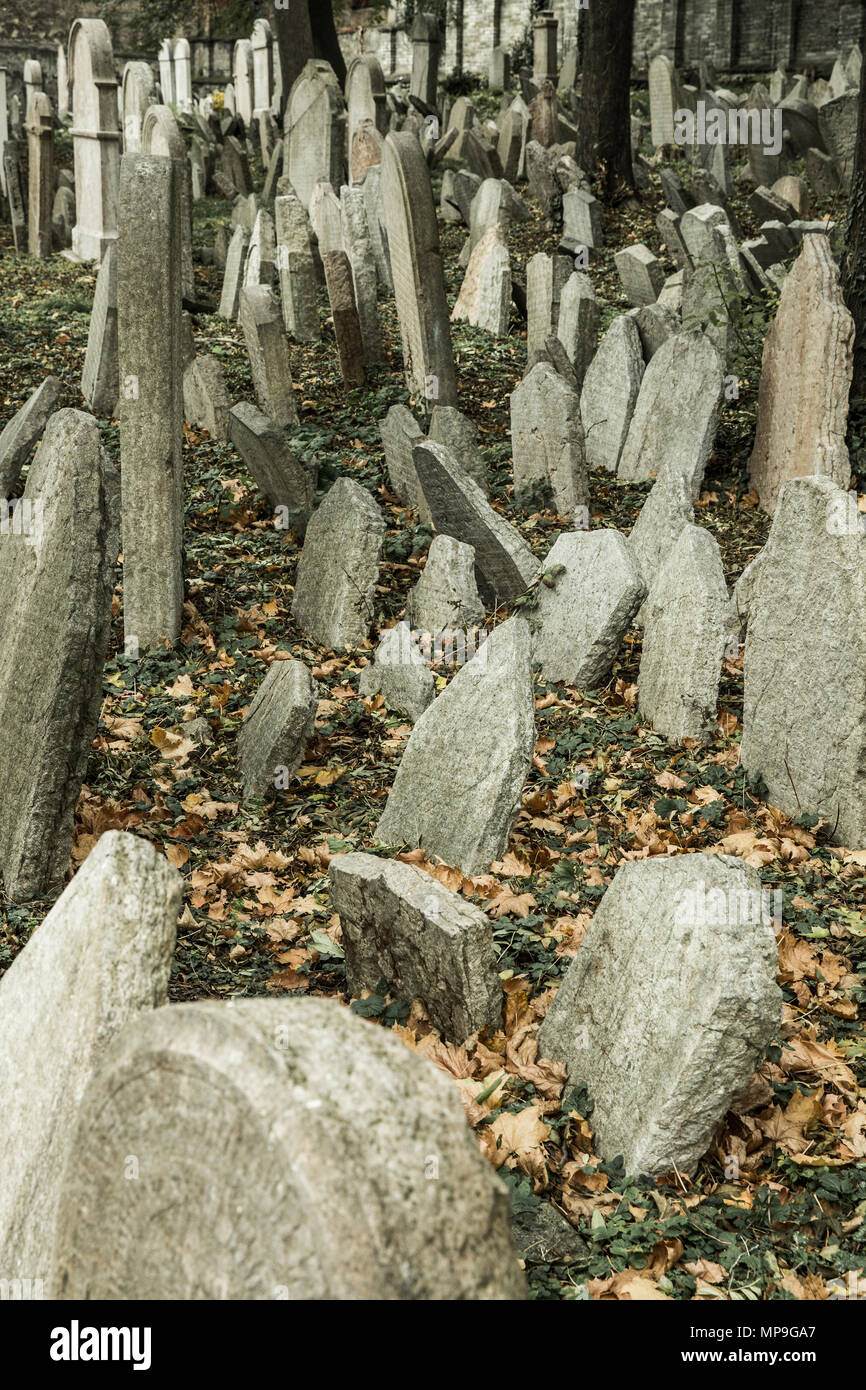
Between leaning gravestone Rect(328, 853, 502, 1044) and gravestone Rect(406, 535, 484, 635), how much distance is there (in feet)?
8.05

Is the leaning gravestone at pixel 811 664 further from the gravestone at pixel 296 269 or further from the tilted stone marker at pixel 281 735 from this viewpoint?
the gravestone at pixel 296 269

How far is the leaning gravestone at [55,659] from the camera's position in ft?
12.6

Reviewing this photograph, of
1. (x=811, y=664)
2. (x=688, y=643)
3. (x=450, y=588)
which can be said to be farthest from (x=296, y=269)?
(x=811, y=664)

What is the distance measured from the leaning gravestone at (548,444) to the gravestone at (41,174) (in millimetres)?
8240

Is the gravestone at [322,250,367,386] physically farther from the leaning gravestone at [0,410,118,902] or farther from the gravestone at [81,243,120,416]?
the leaning gravestone at [0,410,118,902]

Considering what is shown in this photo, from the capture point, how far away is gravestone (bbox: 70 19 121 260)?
11375 millimetres

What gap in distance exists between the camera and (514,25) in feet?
102

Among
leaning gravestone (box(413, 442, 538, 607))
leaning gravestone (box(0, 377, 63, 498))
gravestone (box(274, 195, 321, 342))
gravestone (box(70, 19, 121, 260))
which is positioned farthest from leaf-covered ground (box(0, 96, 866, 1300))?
gravestone (box(70, 19, 121, 260))

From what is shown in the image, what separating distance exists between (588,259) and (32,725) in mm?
9827

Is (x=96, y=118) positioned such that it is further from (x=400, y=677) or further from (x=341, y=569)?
(x=400, y=677)

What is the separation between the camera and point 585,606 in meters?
5.66
